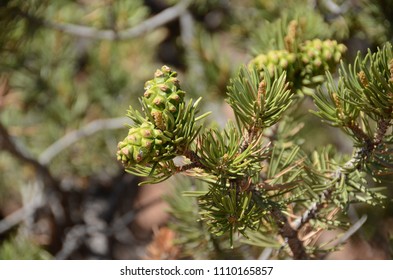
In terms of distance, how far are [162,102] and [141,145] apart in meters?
0.04

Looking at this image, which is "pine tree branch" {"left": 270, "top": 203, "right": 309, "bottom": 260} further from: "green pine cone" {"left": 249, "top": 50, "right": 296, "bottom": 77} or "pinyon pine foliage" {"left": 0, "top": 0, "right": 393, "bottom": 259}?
"green pine cone" {"left": 249, "top": 50, "right": 296, "bottom": 77}

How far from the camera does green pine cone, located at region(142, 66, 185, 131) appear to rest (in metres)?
0.36

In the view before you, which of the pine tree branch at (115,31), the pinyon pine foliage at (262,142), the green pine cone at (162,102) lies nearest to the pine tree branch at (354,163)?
the pinyon pine foliage at (262,142)

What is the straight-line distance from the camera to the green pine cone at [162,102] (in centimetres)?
36

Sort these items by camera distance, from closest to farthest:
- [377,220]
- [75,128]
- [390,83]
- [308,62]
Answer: [390,83], [308,62], [377,220], [75,128]

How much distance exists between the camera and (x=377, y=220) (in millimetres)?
804

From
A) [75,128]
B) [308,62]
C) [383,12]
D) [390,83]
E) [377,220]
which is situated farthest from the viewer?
[75,128]

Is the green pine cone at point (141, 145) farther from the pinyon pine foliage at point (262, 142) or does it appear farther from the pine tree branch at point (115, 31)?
the pine tree branch at point (115, 31)

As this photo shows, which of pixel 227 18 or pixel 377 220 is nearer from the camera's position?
pixel 377 220

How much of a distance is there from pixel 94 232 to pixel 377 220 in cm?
A: 58

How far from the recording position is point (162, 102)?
1.18 feet

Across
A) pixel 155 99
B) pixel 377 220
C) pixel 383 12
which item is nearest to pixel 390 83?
pixel 155 99

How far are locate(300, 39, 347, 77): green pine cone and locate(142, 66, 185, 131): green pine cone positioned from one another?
16 cm
